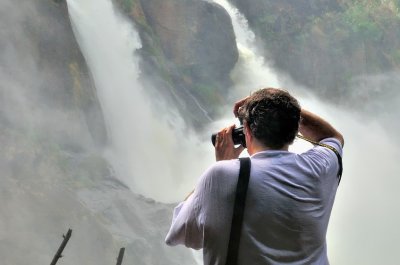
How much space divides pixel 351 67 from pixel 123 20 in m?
19.7

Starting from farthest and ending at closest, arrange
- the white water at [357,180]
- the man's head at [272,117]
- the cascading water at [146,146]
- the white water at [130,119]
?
the white water at [357,180] → the cascading water at [146,146] → the white water at [130,119] → the man's head at [272,117]

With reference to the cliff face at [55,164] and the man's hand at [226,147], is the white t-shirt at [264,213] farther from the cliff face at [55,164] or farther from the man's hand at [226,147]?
the cliff face at [55,164]

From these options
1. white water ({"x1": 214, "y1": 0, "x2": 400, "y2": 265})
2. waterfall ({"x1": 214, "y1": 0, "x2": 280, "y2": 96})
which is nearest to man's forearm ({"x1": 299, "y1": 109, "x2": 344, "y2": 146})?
white water ({"x1": 214, "y1": 0, "x2": 400, "y2": 265})

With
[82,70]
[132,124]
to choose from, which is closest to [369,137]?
[132,124]

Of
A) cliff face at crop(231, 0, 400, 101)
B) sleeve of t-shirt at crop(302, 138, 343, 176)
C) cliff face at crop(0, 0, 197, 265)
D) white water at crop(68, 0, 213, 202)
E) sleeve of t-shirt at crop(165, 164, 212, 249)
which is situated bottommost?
sleeve of t-shirt at crop(165, 164, 212, 249)

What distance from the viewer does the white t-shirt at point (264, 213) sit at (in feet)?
5.41

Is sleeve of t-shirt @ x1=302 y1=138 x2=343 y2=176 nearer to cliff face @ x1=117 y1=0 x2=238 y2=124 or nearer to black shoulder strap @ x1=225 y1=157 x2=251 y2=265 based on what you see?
black shoulder strap @ x1=225 y1=157 x2=251 y2=265

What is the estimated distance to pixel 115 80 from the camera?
17641 millimetres

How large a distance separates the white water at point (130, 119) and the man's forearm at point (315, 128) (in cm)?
1360

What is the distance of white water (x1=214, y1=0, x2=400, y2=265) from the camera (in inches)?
890

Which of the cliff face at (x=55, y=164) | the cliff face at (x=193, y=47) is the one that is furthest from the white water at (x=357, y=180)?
the cliff face at (x=55, y=164)

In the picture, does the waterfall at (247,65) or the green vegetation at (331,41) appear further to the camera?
the green vegetation at (331,41)

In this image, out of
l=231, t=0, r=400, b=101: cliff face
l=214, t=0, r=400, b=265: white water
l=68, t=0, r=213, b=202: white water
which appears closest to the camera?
l=68, t=0, r=213, b=202: white water

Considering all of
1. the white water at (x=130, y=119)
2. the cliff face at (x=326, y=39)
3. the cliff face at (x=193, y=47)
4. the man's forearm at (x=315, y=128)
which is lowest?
the man's forearm at (x=315, y=128)
